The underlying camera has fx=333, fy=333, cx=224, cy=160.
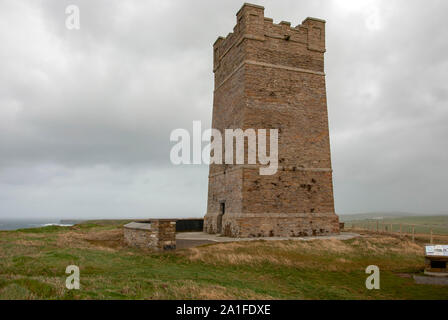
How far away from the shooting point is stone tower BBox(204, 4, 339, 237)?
1997cm

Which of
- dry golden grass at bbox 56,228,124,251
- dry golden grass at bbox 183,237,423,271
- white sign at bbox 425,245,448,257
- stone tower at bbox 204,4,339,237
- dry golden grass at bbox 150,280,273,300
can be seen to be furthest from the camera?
stone tower at bbox 204,4,339,237

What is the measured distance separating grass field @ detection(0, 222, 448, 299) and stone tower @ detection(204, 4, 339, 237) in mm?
3400

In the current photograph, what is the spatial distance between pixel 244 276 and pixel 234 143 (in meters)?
11.4

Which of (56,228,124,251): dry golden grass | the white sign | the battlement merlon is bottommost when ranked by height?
(56,228,124,251): dry golden grass

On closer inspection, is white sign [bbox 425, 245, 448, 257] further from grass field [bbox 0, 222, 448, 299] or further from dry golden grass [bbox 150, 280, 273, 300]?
dry golden grass [bbox 150, 280, 273, 300]

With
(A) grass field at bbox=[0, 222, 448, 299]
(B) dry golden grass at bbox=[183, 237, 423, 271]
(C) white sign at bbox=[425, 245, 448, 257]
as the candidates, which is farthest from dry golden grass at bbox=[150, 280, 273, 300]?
(C) white sign at bbox=[425, 245, 448, 257]

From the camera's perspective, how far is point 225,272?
11.5 meters

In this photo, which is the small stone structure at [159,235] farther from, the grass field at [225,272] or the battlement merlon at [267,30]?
the battlement merlon at [267,30]

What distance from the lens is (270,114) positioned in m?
21.0

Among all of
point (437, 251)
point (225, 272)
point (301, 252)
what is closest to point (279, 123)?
point (301, 252)

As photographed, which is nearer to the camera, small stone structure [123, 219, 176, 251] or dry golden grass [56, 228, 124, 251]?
small stone structure [123, 219, 176, 251]

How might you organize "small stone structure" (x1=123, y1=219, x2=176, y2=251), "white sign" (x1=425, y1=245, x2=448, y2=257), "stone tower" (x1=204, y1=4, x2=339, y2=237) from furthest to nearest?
"stone tower" (x1=204, y1=4, x2=339, y2=237)
"small stone structure" (x1=123, y1=219, x2=176, y2=251)
"white sign" (x1=425, y1=245, x2=448, y2=257)

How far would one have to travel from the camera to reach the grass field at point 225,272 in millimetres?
7551
